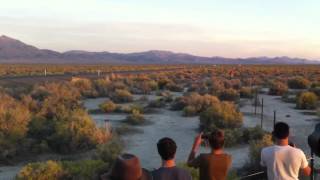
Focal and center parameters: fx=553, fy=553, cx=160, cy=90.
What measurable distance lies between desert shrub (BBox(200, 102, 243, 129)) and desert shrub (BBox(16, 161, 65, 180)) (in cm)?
1076

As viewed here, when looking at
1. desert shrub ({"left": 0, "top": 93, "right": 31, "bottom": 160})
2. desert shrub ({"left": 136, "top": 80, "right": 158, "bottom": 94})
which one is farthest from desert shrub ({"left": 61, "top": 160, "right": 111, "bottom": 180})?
desert shrub ({"left": 136, "top": 80, "right": 158, "bottom": 94})

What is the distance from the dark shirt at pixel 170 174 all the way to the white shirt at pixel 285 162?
1254mm

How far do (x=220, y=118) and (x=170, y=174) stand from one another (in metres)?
17.9

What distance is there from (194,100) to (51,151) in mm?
12964

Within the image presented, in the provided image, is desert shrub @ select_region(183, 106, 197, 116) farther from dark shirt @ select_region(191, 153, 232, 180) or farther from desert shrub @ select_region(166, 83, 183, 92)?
dark shirt @ select_region(191, 153, 232, 180)

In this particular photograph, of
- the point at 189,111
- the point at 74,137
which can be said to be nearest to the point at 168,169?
the point at 74,137

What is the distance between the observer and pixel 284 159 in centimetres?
633

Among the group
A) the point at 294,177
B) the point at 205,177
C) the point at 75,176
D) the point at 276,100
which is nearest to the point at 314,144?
the point at 294,177

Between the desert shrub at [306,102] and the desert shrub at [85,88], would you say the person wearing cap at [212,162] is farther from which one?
the desert shrub at [85,88]

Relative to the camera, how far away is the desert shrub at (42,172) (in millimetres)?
12547

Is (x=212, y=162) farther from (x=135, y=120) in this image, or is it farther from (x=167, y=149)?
(x=135, y=120)

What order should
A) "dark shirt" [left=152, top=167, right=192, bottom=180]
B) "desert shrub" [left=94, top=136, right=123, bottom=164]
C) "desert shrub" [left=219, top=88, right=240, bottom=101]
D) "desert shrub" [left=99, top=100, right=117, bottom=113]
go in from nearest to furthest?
1. "dark shirt" [left=152, top=167, right=192, bottom=180]
2. "desert shrub" [left=94, top=136, right=123, bottom=164]
3. "desert shrub" [left=99, top=100, right=117, bottom=113]
4. "desert shrub" [left=219, top=88, right=240, bottom=101]

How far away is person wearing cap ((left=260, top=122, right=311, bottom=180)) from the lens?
628 centimetres

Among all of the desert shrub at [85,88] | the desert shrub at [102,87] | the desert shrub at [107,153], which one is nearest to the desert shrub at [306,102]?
the desert shrub at [85,88]
